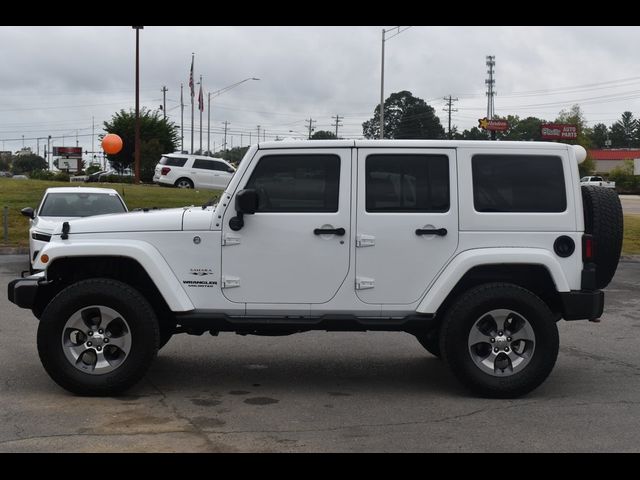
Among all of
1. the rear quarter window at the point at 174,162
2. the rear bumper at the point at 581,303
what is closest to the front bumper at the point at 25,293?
the rear bumper at the point at 581,303

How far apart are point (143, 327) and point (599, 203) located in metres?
3.85

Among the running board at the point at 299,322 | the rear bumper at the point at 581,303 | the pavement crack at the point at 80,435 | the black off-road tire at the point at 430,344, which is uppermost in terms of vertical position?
the rear bumper at the point at 581,303

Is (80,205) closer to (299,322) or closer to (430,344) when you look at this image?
(430,344)

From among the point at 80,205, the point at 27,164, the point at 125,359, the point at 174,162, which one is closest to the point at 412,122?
the point at 125,359

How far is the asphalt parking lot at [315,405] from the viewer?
217 inches

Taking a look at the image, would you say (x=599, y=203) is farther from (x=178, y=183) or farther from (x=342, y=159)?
(x=178, y=183)

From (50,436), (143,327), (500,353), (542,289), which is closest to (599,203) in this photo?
(542,289)

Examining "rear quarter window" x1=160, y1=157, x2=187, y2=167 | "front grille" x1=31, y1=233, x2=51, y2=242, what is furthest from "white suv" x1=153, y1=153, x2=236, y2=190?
"front grille" x1=31, y1=233, x2=51, y2=242

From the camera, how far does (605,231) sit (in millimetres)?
6879

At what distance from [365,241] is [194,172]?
1172 inches

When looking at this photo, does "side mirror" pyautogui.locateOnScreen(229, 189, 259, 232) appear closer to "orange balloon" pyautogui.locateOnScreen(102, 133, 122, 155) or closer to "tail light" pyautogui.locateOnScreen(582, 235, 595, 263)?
"tail light" pyautogui.locateOnScreen(582, 235, 595, 263)

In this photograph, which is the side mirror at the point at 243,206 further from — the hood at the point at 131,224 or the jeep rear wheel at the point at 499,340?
the jeep rear wheel at the point at 499,340

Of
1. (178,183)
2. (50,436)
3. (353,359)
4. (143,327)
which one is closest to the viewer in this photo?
(50,436)

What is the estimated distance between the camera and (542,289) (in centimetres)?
709
